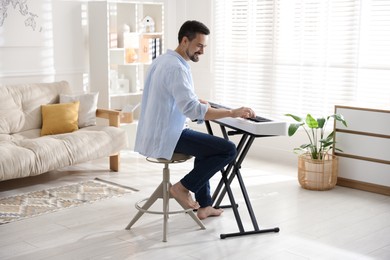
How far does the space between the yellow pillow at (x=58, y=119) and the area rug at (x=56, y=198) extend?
584mm

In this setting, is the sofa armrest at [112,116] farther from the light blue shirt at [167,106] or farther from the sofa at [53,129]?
the light blue shirt at [167,106]

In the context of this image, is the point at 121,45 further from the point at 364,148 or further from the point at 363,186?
the point at 363,186

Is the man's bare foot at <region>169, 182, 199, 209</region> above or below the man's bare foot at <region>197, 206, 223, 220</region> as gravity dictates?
above

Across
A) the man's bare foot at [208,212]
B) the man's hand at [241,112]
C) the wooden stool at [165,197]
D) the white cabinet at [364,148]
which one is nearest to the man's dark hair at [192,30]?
the man's hand at [241,112]

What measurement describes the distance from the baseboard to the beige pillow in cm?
227

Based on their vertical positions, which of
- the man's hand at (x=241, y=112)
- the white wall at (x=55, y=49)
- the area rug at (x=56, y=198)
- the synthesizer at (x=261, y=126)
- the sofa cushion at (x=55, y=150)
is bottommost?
the area rug at (x=56, y=198)

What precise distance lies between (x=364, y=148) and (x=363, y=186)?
308mm

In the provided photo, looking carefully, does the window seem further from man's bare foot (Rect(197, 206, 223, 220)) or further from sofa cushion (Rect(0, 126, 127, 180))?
man's bare foot (Rect(197, 206, 223, 220))

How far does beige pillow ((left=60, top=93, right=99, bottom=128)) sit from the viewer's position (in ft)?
18.1

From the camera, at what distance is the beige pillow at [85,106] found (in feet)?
18.1

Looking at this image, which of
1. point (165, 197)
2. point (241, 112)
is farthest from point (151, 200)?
point (241, 112)

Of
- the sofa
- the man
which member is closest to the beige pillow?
the sofa

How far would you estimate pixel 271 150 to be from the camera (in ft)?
20.0

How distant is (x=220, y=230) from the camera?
3873 mm
